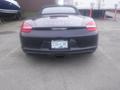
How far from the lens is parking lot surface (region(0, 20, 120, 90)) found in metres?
3.59

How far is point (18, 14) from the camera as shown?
49.3 feet

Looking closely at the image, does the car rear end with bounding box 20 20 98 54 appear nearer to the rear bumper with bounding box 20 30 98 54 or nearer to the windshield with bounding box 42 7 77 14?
the rear bumper with bounding box 20 30 98 54

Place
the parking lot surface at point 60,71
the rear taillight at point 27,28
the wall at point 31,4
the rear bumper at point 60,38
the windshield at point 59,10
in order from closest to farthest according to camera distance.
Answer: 1. the parking lot surface at point 60,71
2. the rear bumper at point 60,38
3. the rear taillight at point 27,28
4. the windshield at point 59,10
5. the wall at point 31,4

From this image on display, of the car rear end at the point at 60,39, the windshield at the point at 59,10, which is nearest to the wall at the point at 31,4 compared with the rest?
the windshield at the point at 59,10

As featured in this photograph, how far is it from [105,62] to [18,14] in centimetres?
1127

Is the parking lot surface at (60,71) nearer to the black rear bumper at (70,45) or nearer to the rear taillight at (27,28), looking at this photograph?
the black rear bumper at (70,45)

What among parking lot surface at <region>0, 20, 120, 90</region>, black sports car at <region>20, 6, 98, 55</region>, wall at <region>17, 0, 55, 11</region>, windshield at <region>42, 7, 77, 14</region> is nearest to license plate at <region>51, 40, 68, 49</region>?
black sports car at <region>20, 6, 98, 55</region>

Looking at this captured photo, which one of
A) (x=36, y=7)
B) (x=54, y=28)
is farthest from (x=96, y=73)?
(x=36, y=7)


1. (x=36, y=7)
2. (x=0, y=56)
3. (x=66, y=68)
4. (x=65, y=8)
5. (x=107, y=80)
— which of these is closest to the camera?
(x=107, y=80)

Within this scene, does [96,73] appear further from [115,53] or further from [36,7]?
[36,7]

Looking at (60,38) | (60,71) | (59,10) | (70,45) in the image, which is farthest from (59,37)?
(59,10)

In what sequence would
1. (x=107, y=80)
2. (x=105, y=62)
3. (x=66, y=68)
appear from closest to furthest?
(x=107, y=80), (x=66, y=68), (x=105, y=62)

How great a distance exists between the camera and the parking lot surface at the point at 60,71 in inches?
141

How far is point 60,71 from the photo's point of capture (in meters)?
4.26
